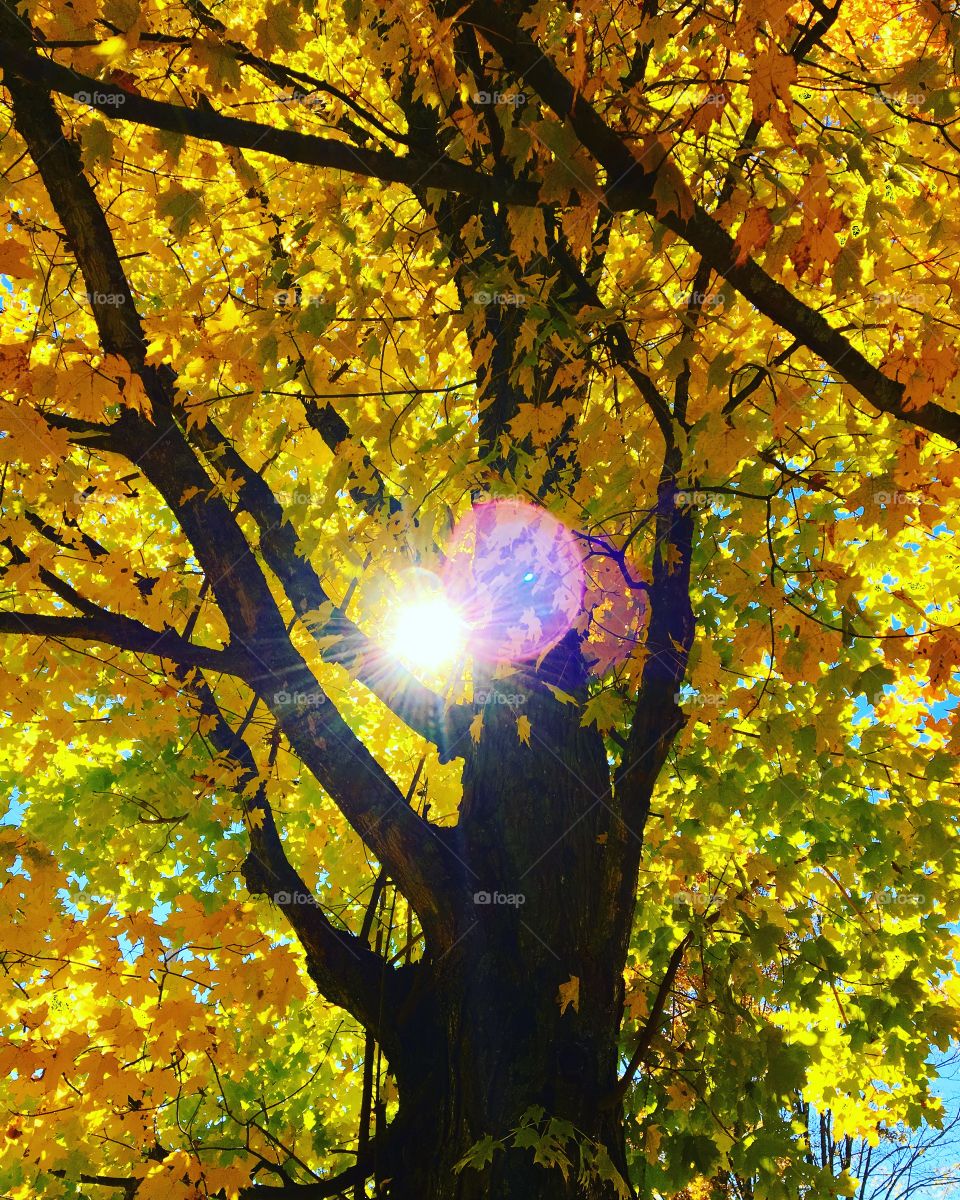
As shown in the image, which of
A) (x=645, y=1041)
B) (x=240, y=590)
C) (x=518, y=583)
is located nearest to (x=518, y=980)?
(x=645, y=1041)

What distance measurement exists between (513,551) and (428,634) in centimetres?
119

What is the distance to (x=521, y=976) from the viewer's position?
10.0 feet

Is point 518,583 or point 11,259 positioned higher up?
point 11,259

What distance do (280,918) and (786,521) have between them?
4328 millimetres

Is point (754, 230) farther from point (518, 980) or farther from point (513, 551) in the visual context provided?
point (518, 980)

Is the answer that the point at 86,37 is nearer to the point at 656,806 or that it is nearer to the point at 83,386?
the point at 83,386

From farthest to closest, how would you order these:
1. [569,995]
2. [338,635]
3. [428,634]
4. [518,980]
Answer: [428,634] → [338,635] → [518,980] → [569,995]

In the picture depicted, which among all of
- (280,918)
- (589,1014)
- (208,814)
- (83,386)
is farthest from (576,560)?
(280,918)

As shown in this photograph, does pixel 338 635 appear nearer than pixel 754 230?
No

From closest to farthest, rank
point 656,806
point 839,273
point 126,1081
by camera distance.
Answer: point 839,273 < point 126,1081 < point 656,806

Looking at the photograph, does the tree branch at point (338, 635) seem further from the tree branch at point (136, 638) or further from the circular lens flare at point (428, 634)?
the tree branch at point (136, 638)

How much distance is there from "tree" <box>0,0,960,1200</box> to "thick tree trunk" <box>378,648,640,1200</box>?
17 millimetres

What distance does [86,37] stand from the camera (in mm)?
3029

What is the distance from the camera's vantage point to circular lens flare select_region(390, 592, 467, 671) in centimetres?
369
